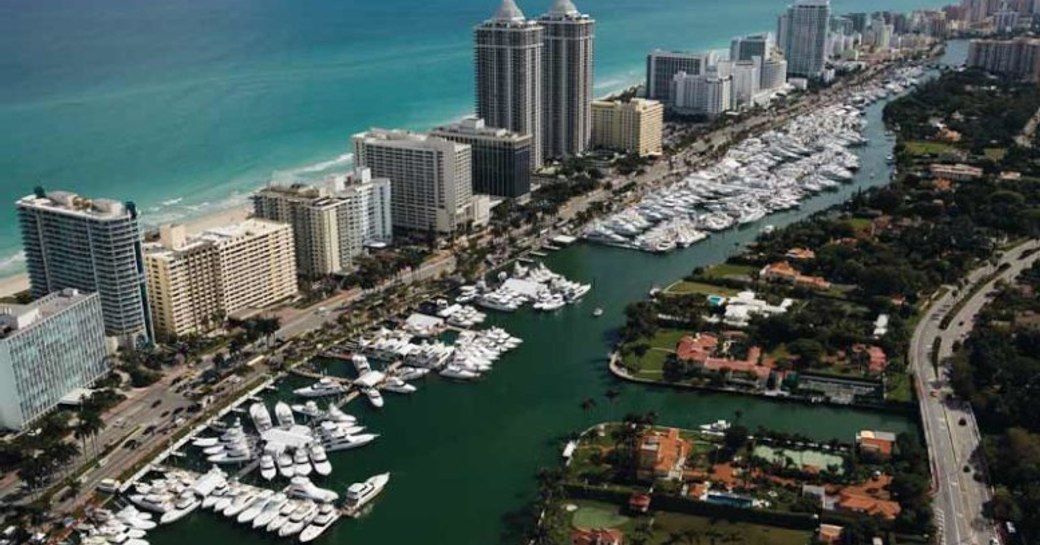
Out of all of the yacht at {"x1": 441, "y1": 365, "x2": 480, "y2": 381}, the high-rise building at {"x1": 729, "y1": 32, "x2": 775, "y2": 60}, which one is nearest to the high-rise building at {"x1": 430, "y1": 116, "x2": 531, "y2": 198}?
the yacht at {"x1": 441, "y1": 365, "x2": 480, "y2": 381}

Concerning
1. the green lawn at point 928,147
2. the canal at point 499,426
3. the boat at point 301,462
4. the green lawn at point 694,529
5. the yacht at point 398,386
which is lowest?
the canal at point 499,426

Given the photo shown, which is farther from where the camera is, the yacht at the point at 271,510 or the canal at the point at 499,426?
the canal at the point at 499,426

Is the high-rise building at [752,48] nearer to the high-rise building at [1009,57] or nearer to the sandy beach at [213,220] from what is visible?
the high-rise building at [1009,57]

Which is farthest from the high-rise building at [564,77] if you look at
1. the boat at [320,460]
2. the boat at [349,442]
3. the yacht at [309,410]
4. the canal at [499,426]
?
the boat at [320,460]

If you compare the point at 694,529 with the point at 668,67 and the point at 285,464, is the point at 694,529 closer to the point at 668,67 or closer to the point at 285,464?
the point at 285,464

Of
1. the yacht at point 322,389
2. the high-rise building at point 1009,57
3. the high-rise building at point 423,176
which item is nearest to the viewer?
the yacht at point 322,389
